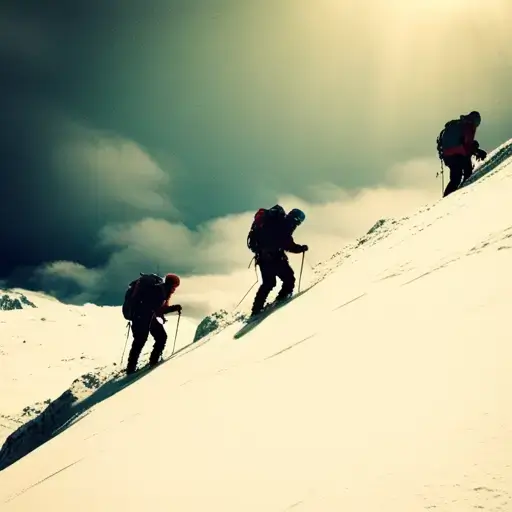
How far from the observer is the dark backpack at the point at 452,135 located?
11.3 m

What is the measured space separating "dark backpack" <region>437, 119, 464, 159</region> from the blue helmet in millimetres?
4422

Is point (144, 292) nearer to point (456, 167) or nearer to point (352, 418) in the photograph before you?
point (456, 167)

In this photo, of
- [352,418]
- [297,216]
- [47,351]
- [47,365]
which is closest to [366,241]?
[297,216]

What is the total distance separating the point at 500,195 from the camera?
688cm

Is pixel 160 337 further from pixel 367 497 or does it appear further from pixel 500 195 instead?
pixel 367 497

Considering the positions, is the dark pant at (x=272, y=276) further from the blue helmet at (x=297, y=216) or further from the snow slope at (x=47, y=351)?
the snow slope at (x=47, y=351)

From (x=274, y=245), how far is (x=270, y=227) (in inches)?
15.9

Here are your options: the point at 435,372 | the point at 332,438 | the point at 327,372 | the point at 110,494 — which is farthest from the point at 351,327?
the point at 110,494

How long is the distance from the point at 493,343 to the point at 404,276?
2920mm

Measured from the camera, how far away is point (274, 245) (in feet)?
32.5

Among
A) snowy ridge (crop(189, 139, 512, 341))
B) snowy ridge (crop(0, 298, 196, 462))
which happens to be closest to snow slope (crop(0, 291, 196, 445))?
snowy ridge (crop(0, 298, 196, 462))

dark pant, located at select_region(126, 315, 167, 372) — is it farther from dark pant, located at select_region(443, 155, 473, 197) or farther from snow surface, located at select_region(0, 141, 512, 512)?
dark pant, located at select_region(443, 155, 473, 197)

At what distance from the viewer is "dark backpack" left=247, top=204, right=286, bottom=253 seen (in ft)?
32.4

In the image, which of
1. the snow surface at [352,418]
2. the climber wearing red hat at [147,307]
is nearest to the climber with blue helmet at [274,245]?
the climber wearing red hat at [147,307]
